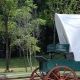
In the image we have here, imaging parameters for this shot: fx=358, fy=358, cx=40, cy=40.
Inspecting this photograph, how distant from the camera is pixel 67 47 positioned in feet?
32.3

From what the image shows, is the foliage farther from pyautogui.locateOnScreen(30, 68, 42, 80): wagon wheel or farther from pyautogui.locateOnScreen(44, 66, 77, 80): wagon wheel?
pyautogui.locateOnScreen(44, 66, 77, 80): wagon wheel

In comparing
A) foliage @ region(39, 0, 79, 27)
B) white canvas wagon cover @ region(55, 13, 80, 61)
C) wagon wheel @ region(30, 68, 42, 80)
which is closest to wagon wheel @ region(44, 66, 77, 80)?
white canvas wagon cover @ region(55, 13, 80, 61)

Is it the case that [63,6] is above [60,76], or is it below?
above

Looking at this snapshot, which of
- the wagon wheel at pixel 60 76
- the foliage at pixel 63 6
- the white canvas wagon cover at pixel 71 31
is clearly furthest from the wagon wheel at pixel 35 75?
the foliage at pixel 63 6

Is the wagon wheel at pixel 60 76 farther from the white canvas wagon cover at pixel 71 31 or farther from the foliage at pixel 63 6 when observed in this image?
the foliage at pixel 63 6

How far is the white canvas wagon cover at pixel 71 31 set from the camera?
984cm

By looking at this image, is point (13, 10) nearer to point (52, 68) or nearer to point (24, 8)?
point (24, 8)

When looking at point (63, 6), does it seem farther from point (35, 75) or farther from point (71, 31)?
point (71, 31)

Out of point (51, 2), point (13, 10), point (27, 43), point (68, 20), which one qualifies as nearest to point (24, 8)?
point (13, 10)

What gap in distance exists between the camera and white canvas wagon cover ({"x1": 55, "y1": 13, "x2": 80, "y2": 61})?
9844 millimetres

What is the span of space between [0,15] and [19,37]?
4.34 ft

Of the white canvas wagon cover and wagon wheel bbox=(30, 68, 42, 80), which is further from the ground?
the white canvas wagon cover

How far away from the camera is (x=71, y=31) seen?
402 inches

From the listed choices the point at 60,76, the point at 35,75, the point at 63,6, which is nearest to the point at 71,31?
the point at 60,76
